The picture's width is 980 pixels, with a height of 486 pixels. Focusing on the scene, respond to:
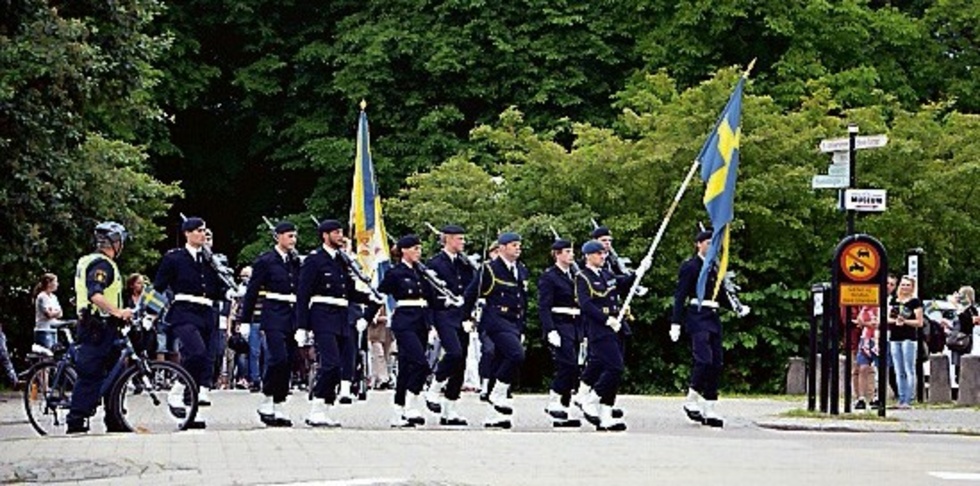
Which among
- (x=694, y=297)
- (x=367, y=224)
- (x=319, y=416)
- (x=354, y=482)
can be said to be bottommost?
(x=354, y=482)

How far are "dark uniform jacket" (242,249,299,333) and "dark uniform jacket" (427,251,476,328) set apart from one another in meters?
1.73

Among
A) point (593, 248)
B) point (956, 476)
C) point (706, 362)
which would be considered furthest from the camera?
point (706, 362)

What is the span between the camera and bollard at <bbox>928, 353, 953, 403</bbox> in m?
26.7

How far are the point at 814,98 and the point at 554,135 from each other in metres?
5.78

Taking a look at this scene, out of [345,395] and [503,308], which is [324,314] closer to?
[503,308]

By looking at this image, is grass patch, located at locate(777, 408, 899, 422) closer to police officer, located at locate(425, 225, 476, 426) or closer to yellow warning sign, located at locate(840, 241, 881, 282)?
yellow warning sign, located at locate(840, 241, 881, 282)

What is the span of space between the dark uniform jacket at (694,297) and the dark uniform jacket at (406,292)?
2728 mm

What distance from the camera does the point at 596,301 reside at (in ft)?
67.5

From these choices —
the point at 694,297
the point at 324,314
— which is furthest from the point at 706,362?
the point at 324,314

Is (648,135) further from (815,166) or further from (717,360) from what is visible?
(717,360)

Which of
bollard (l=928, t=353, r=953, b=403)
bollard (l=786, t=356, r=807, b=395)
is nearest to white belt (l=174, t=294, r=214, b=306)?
bollard (l=928, t=353, r=953, b=403)

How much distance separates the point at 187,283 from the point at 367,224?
29.3 ft

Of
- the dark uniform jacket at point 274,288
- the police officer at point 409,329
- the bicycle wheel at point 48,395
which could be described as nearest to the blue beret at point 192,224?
the dark uniform jacket at point 274,288

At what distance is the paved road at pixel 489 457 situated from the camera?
546 inches
